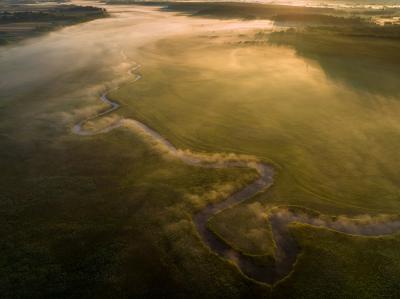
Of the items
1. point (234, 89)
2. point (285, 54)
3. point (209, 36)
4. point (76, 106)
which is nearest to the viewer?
point (76, 106)

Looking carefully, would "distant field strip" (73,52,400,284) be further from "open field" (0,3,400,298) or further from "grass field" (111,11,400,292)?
"grass field" (111,11,400,292)

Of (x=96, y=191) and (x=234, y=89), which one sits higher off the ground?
(x=234, y=89)

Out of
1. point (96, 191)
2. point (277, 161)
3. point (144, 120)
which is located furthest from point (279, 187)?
point (144, 120)

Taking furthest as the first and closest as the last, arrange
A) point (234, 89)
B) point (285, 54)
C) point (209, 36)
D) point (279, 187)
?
1. point (209, 36)
2. point (285, 54)
3. point (234, 89)
4. point (279, 187)

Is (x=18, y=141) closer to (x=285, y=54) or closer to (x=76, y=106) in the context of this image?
(x=76, y=106)

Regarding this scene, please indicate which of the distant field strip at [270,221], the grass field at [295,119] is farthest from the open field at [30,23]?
the distant field strip at [270,221]

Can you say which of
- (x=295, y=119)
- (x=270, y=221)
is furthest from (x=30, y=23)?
(x=270, y=221)

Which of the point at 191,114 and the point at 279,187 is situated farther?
the point at 191,114
